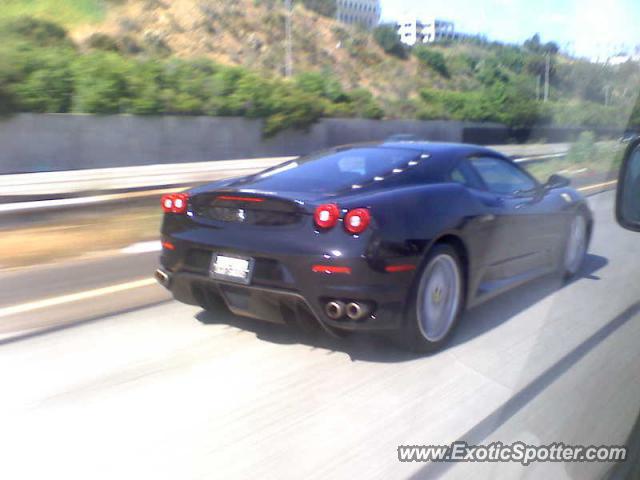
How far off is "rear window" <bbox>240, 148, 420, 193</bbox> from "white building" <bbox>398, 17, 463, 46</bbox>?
28.5ft

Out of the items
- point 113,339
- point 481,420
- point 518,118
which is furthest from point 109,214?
point 518,118

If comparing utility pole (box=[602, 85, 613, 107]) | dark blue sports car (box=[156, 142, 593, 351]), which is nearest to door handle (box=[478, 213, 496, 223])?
dark blue sports car (box=[156, 142, 593, 351])

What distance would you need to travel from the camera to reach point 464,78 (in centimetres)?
2331

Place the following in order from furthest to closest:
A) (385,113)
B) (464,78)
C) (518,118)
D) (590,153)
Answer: (385,113) < (464,78) < (518,118) < (590,153)

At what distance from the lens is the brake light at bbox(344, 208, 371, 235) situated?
495cm

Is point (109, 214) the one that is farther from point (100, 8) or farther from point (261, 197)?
point (100, 8)

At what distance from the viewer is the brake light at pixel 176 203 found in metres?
5.78

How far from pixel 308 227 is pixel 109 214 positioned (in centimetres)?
665

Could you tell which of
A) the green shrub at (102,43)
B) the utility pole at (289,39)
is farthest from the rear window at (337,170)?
the utility pole at (289,39)

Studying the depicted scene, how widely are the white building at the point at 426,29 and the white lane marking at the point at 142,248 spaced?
23.8 feet

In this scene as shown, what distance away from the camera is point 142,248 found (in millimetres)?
9172

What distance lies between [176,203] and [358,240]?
1.58 metres

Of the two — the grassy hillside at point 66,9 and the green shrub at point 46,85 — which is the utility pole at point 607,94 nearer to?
the green shrub at point 46,85

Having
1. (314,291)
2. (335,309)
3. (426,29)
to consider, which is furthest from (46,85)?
(335,309)
